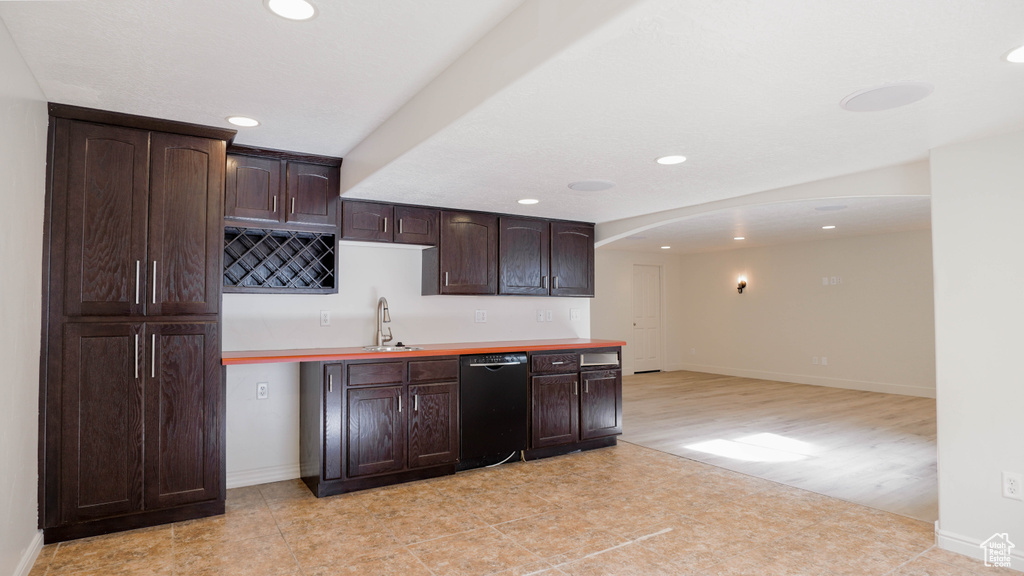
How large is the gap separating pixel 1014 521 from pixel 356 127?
153 inches

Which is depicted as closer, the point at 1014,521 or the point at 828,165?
the point at 1014,521

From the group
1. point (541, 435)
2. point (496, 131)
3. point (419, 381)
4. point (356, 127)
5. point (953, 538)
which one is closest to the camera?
point (496, 131)

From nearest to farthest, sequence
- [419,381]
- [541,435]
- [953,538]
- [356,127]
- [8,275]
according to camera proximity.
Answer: [8,275] → [953,538] → [356,127] → [419,381] → [541,435]

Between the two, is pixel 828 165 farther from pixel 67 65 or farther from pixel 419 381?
pixel 67 65

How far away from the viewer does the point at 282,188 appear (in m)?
3.79

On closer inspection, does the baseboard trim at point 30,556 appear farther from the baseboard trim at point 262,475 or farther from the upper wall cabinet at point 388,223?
the upper wall cabinet at point 388,223

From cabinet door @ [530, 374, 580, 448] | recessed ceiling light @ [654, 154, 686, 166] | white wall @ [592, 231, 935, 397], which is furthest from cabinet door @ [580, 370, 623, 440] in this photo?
white wall @ [592, 231, 935, 397]

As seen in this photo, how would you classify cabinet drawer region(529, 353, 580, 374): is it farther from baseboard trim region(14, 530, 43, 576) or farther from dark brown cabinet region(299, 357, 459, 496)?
baseboard trim region(14, 530, 43, 576)

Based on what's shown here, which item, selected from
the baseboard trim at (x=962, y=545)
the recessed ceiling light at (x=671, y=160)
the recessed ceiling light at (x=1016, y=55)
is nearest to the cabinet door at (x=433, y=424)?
the recessed ceiling light at (x=671, y=160)

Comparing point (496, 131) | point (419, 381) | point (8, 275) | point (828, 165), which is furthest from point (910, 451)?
point (8, 275)

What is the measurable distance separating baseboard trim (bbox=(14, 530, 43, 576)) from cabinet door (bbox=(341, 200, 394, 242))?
234 centimetres

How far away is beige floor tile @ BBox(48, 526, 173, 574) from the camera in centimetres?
265

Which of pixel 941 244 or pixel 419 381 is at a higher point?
pixel 941 244

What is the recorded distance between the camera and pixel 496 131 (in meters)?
2.58
